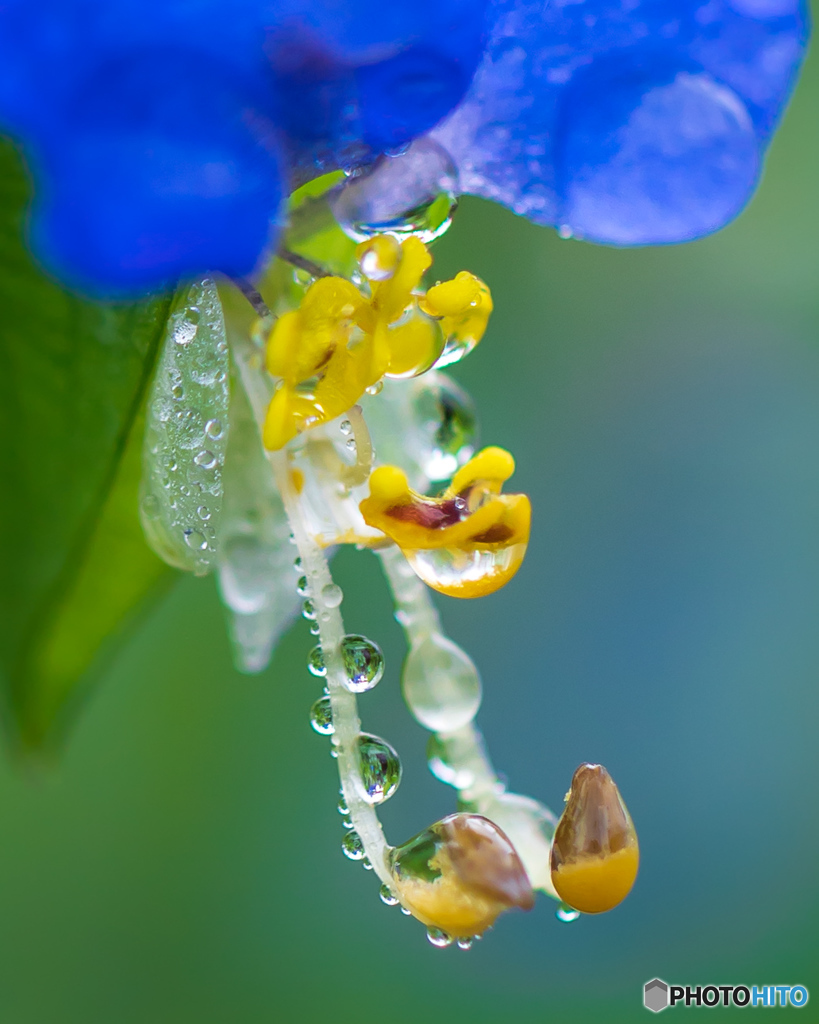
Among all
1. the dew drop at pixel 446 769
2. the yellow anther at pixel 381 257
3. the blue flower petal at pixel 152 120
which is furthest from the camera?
the dew drop at pixel 446 769

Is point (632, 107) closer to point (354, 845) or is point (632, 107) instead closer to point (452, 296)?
point (452, 296)

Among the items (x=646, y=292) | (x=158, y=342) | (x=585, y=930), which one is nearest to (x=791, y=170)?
(x=646, y=292)

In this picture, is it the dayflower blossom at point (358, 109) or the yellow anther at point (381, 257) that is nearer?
the dayflower blossom at point (358, 109)

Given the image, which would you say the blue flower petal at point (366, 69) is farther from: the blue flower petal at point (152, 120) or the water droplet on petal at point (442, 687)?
the water droplet on petal at point (442, 687)

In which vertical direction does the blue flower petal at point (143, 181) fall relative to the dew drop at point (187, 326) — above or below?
below

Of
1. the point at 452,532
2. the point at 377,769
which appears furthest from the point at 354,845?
the point at 452,532

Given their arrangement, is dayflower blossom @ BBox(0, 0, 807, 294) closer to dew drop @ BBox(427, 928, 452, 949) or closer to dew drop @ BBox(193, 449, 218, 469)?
dew drop @ BBox(193, 449, 218, 469)

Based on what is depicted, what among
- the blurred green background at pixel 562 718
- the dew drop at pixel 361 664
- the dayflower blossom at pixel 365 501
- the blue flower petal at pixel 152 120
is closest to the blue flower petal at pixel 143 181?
the blue flower petal at pixel 152 120

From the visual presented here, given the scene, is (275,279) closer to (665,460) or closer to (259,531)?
(259,531)

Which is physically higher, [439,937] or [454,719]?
[454,719]
